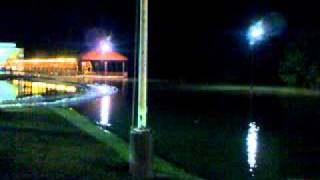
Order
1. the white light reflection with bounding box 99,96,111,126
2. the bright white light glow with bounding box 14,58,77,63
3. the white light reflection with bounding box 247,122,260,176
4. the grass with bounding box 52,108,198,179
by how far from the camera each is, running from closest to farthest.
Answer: the grass with bounding box 52,108,198,179 → the white light reflection with bounding box 247,122,260,176 → the white light reflection with bounding box 99,96,111,126 → the bright white light glow with bounding box 14,58,77,63

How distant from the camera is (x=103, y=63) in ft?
273

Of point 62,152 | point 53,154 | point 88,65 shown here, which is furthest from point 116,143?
point 88,65

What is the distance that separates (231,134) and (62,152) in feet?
23.7

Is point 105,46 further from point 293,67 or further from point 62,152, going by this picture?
point 62,152

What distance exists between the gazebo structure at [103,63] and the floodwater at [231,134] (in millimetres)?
44783

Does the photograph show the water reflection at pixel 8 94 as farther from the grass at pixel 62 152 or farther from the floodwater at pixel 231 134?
the grass at pixel 62 152

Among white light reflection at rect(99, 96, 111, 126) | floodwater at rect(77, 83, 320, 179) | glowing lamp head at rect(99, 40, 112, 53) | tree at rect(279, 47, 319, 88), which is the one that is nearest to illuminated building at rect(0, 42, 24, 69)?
glowing lamp head at rect(99, 40, 112, 53)

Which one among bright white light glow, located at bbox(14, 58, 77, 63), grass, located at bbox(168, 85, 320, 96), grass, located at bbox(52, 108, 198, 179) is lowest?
grass, located at bbox(168, 85, 320, 96)

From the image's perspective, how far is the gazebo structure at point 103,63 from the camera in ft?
258

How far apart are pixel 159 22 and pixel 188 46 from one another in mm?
5021

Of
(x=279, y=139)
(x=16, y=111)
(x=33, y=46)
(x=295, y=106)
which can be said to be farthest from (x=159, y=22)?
(x=279, y=139)

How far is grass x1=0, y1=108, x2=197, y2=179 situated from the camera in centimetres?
1117

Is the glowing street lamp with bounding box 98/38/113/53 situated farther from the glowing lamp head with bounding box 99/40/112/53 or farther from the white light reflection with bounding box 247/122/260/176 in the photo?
the white light reflection with bounding box 247/122/260/176

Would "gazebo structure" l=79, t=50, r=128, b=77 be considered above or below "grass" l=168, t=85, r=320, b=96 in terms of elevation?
above
